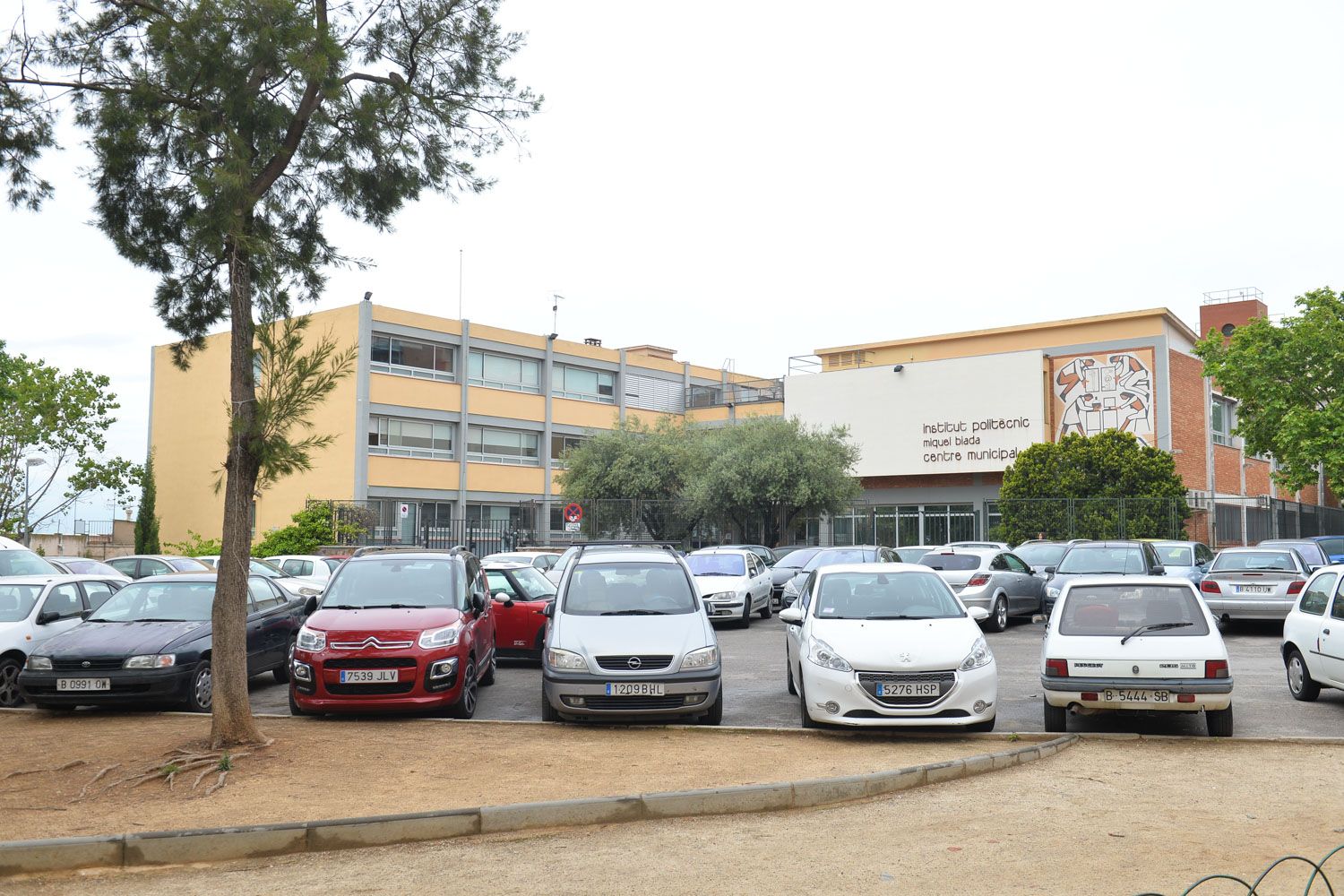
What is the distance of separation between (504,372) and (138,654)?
41044 millimetres

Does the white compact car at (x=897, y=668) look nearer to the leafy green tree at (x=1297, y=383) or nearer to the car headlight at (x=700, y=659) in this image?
the car headlight at (x=700, y=659)

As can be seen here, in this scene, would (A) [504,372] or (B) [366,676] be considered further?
(A) [504,372]

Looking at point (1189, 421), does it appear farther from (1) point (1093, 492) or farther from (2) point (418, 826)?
(2) point (418, 826)

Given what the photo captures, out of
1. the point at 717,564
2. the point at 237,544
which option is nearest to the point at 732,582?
the point at 717,564

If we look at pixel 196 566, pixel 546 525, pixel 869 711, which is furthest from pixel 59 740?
pixel 546 525

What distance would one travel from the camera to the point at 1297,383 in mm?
35594

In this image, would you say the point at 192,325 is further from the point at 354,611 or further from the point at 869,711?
the point at 869,711

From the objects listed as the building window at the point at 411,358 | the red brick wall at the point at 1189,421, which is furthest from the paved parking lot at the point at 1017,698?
the building window at the point at 411,358

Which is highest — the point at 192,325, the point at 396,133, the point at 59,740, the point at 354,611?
the point at 396,133

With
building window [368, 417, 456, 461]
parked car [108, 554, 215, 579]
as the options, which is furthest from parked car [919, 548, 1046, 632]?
building window [368, 417, 456, 461]

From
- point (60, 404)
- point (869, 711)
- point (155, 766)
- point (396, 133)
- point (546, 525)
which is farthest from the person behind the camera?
point (546, 525)

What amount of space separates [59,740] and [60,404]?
3277 centimetres

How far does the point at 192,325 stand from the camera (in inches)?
454

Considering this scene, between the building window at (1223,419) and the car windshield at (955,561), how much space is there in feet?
104
